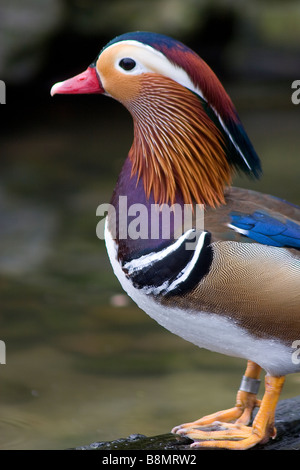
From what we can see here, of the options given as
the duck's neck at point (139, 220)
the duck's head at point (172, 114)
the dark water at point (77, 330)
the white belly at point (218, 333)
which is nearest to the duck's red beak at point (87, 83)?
the duck's head at point (172, 114)

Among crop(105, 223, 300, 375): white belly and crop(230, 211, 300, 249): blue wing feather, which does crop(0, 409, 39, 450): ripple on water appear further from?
crop(230, 211, 300, 249): blue wing feather

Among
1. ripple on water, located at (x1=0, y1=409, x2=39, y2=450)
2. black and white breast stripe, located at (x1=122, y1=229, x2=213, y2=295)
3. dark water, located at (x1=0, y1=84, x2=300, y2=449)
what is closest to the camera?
black and white breast stripe, located at (x1=122, y1=229, x2=213, y2=295)

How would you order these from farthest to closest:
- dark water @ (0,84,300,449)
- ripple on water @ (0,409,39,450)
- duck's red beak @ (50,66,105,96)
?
dark water @ (0,84,300,449)
ripple on water @ (0,409,39,450)
duck's red beak @ (50,66,105,96)

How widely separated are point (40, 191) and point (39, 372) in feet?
7.63

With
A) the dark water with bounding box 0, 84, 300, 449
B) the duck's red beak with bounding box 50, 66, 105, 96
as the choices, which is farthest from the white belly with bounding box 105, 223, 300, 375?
the dark water with bounding box 0, 84, 300, 449

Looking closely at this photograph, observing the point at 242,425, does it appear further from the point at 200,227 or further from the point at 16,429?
the point at 16,429

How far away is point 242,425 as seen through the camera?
220cm

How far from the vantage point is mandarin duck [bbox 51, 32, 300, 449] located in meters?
1.96

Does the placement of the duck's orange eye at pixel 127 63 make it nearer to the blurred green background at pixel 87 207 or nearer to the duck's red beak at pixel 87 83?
the duck's red beak at pixel 87 83

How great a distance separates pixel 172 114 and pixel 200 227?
323mm

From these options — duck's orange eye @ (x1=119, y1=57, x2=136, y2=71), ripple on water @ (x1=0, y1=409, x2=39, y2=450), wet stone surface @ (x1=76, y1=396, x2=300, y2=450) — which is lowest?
wet stone surface @ (x1=76, y1=396, x2=300, y2=450)

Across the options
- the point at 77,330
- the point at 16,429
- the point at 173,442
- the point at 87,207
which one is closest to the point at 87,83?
the point at 173,442

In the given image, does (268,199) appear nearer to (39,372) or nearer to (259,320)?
(259,320)

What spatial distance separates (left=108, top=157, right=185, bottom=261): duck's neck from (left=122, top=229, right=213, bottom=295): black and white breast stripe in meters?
0.03
